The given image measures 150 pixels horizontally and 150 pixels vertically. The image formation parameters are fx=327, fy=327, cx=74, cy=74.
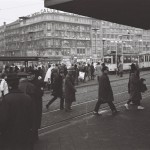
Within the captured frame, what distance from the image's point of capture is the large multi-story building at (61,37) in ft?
301

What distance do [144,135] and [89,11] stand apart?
165 inches

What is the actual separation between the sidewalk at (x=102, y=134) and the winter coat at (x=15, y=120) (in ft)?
10.0

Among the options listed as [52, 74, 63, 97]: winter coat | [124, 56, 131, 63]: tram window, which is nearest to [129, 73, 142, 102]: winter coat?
[52, 74, 63, 97]: winter coat

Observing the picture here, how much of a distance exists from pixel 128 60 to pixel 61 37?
5120 cm

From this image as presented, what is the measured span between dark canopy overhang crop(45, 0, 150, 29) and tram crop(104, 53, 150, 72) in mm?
29666

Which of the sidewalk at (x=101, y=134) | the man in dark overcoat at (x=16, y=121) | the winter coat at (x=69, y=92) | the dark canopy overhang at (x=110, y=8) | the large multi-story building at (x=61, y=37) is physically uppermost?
the large multi-story building at (x=61, y=37)

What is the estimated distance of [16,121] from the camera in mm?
4344

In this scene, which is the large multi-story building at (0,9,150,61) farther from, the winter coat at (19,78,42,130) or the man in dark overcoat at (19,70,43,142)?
the winter coat at (19,78,42,130)

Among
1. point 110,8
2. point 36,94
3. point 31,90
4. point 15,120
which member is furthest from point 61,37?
point 15,120

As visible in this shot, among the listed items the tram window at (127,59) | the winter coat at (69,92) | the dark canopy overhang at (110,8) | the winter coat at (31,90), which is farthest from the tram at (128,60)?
the winter coat at (31,90)

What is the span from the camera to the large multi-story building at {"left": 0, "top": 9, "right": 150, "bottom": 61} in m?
91.9

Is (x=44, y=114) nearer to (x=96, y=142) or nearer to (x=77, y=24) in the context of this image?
(x=96, y=142)

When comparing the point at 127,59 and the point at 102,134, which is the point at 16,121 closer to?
the point at 102,134

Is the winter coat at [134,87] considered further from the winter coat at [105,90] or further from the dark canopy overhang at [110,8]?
the dark canopy overhang at [110,8]
